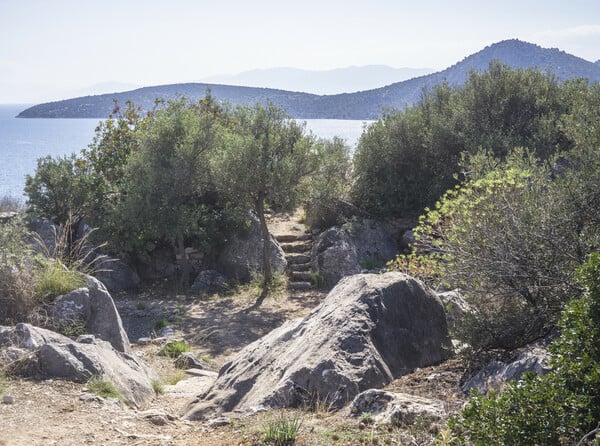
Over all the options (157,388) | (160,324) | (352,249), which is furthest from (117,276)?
(157,388)

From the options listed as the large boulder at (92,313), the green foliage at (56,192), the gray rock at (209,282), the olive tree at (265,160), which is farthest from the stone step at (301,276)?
the large boulder at (92,313)

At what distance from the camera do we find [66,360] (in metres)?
7.21

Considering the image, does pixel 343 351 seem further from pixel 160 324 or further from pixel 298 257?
pixel 298 257

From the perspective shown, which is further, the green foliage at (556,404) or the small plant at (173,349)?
the small plant at (173,349)

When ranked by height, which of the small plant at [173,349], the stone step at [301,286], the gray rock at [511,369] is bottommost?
the stone step at [301,286]

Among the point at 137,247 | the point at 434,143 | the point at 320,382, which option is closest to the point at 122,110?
the point at 137,247

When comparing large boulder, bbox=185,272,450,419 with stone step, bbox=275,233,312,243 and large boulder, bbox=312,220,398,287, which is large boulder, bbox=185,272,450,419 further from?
stone step, bbox=275,233,312,243

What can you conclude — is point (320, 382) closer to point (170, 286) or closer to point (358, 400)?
point (358, 400)

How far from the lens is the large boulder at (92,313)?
887cm

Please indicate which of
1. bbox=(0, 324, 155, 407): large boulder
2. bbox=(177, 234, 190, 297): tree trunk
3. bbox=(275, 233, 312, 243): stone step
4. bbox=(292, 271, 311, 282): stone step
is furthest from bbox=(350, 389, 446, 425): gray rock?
bbox=(275, 233, 312, 243): stone step

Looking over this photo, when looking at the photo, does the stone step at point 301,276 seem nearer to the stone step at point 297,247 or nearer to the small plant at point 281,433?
the stone step at point 297,247

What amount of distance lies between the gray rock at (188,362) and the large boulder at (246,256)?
7.07 meters

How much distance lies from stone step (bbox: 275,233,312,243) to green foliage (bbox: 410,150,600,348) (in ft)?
42.3

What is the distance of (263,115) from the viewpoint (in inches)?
718
